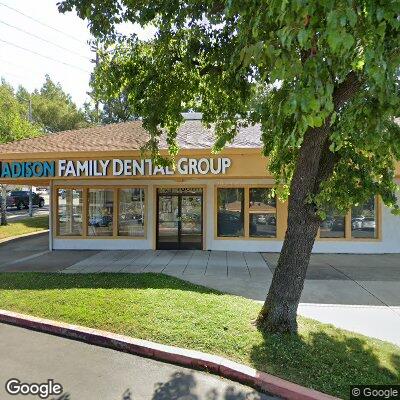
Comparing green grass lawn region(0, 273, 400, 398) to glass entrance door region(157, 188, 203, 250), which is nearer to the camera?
green grass lawn region(0, 273, 400, 398)

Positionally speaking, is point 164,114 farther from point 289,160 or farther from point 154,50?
point 289,160

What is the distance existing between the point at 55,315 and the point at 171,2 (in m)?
5.67

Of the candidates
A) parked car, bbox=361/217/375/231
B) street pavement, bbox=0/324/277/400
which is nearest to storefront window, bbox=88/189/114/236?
street pavement, bbox=0/324/277/400

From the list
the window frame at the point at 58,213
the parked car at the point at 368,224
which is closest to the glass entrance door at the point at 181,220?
the window frame at the point at 58,213

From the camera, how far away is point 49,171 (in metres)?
13.0

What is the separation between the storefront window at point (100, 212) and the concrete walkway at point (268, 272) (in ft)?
3.85

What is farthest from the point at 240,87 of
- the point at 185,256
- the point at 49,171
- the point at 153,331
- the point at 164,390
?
the point at 49,171

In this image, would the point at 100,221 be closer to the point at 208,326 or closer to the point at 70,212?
the point at 70,212

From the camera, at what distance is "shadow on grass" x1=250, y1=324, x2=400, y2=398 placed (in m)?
4.34

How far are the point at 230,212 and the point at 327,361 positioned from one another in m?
9.55

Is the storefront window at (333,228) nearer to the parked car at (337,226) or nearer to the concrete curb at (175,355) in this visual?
the parked car at (337,226)

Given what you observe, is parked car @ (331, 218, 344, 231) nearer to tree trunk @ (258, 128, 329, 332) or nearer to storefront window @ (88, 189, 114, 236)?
storefront window @ (88, 189, 114, 236)

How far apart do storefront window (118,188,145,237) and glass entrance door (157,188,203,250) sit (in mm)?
749

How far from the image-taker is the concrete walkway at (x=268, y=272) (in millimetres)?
6855
